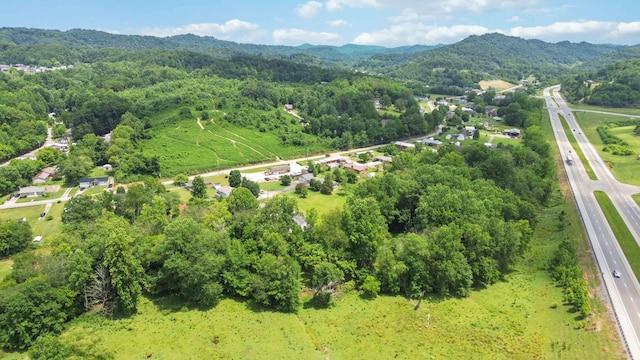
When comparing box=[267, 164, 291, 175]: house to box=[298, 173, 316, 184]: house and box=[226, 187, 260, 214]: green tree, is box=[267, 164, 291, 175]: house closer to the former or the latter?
box=[298, 173, 316, 184]: house

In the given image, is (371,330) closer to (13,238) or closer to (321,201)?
(321,201)

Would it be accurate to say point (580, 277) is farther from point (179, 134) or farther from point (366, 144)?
point (179, 134)

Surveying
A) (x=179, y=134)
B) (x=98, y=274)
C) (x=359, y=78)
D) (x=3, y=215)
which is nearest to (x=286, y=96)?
(x=359, y=78)

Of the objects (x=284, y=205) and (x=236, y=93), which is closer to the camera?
(x=284, y=205)

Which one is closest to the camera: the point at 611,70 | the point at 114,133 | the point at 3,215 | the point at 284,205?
the point at 284,205

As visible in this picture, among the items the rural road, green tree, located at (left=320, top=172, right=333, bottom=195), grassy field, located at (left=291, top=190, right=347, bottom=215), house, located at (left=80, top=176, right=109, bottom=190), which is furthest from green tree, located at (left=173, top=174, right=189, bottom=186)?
the rural road

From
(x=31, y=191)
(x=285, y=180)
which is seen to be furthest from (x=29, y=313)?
(x=285, y=180)

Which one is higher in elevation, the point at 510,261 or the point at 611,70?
the point at 611,70
